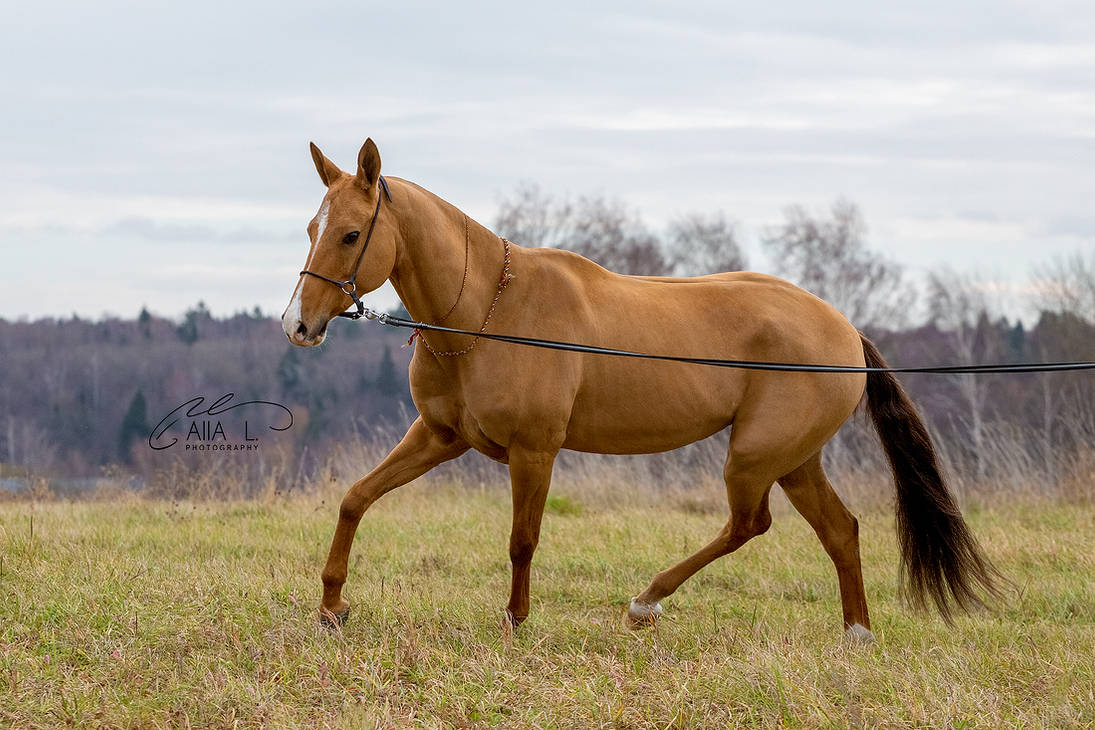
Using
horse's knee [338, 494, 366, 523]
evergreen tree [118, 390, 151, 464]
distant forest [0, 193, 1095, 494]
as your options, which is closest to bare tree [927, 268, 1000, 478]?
distant forest [0, 193, 1095, 494]

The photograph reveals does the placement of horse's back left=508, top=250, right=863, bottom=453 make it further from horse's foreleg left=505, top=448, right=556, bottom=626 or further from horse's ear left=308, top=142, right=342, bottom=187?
horse's ear left=308, top=142, right=342, bottom=187

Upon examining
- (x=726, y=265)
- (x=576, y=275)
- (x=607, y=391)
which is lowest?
(x=607, y=391)

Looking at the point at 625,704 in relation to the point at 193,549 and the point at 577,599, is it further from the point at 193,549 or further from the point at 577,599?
the point at 193,549

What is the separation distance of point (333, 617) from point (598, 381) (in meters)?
1.78

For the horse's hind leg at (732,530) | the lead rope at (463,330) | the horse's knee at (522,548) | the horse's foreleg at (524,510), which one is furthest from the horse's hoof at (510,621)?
the lead rope at (463,330)

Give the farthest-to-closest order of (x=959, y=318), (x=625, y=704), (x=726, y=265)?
(x=959, y=318)
(x=726, y=265)
(x=625, y=704)

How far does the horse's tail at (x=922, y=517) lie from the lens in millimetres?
6051

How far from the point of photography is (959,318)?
43312 millimetres

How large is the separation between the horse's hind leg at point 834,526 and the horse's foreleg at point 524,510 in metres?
1.56

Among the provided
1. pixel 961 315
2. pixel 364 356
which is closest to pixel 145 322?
pixel 364 356

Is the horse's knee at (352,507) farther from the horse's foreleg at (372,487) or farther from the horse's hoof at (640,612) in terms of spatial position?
the horse's hoof at (640,612)

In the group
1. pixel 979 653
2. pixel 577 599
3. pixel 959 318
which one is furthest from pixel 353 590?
pixel 959 318

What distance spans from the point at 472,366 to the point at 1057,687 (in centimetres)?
292

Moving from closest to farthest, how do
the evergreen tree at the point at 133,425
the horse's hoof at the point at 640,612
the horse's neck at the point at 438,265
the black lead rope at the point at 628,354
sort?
the black lead rope at the point at 628,354 < the horse's neck at the point at 438,265 < the horse's hoof at the point at 640,612 < the evergreen tree at the point at 133,425
